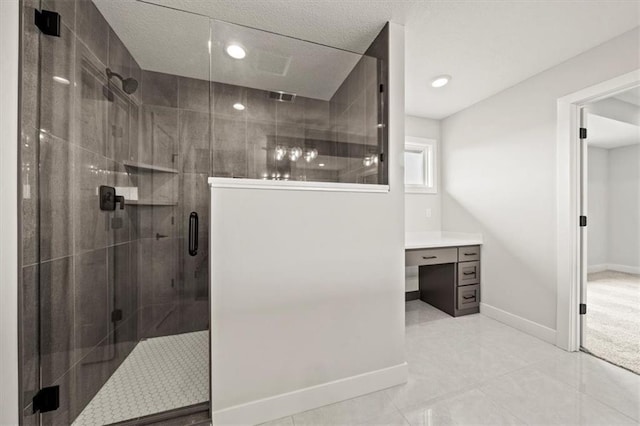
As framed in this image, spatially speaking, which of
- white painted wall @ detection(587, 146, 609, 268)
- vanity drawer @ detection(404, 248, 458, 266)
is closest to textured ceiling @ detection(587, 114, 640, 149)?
white painted wall @ detection(587, 146, 609, 268)

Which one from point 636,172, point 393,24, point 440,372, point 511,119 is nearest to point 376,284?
point 440,372

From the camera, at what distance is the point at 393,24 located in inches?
67.2

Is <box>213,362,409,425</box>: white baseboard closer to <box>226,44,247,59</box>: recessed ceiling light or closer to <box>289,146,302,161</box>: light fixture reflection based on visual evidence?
<box>289,146,302,161</box>: light fixture reflection

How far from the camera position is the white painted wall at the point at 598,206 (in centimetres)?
463

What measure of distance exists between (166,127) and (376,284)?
2041mm

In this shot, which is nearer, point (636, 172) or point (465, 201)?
point (465, 201)

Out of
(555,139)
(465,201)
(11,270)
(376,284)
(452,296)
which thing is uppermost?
(555,139)

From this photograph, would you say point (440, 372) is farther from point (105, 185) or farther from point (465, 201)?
point (105, 185)

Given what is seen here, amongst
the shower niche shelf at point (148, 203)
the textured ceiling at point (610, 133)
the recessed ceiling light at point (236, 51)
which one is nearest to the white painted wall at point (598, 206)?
the textured ceiling at point (610, 133)

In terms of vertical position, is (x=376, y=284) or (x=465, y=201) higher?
(x=465, y=201)

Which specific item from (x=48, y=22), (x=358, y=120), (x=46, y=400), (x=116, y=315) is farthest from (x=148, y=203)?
(x=358, y=120)

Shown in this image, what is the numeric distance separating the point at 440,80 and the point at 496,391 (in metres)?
2.57

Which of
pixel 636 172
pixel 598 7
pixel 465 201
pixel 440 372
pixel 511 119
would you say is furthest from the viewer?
pixel 636 172

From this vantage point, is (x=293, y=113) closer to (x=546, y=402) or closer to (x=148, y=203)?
(x=148, y=203)
